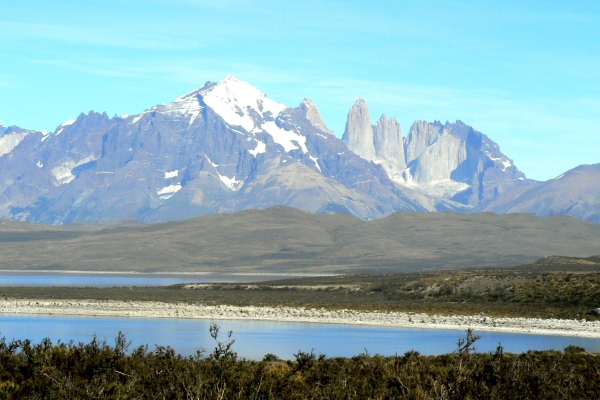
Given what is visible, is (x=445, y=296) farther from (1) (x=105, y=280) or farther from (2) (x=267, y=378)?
(1) (x=105, y=280)

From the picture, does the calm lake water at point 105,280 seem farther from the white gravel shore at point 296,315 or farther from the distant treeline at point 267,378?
the distant treeline at point 267,378

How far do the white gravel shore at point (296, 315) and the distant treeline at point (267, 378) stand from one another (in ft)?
80.7

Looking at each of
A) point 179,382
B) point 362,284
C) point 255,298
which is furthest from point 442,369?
point 362,284

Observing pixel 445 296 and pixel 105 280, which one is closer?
pixel 445 296

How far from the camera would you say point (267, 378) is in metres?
24.2

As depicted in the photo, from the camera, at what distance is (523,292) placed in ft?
245

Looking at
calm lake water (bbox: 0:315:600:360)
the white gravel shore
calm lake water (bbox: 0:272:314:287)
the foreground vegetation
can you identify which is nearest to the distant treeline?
calm lake water (bbox: 0:315:600:360)

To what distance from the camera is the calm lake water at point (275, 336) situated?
42.6 metres

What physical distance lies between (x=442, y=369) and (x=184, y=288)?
3225 inches

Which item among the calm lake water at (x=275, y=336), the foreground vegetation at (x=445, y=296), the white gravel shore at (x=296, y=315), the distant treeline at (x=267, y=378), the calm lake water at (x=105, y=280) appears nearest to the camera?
the distant treeline at (x=267, y=378)

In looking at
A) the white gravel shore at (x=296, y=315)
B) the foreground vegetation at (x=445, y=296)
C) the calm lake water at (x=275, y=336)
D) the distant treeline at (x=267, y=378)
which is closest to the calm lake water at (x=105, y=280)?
the foreground vegetation at (x=445, y=296)

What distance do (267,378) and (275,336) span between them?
82.8 ft

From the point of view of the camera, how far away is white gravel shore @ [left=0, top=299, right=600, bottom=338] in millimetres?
54531

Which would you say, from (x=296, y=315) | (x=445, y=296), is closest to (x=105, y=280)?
(x=445, y=296)
